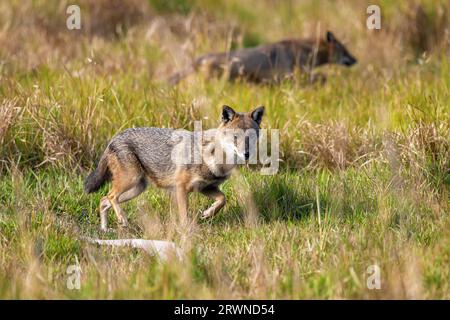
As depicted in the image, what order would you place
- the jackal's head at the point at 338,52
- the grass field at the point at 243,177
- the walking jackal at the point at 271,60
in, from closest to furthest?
the grass field at the point at 243,177, the walking jackal at the point at 271,60, the jackal's head at the point at 338,52

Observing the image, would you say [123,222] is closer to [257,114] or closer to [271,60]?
[257,114]

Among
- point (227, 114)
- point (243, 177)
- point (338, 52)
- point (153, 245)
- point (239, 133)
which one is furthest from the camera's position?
point (338, 52)

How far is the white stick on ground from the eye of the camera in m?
6.15

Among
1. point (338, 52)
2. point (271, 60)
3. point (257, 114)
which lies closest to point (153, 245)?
point (257, 114)

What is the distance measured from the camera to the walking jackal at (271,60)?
1212 centimetres

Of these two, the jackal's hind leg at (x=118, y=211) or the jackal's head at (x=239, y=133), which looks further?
the jackal's hind leg at (x=118, y=211)

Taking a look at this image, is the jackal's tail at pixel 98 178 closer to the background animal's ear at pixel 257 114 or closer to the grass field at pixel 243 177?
the grass field at pixel 243 177

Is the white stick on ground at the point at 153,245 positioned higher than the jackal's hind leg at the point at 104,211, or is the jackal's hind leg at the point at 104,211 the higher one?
the jackal's hind leg at the point at 104,211

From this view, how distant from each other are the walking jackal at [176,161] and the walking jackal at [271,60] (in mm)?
3488

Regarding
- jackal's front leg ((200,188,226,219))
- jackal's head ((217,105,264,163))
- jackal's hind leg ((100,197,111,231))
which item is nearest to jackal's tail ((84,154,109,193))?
jackal's hind leg ((100,197,111,231))

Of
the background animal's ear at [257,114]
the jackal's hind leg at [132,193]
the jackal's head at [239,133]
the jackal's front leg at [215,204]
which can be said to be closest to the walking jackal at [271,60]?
the background animal's ear at [257,114]

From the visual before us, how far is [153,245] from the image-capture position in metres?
6.52

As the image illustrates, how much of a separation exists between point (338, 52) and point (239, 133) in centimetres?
684
